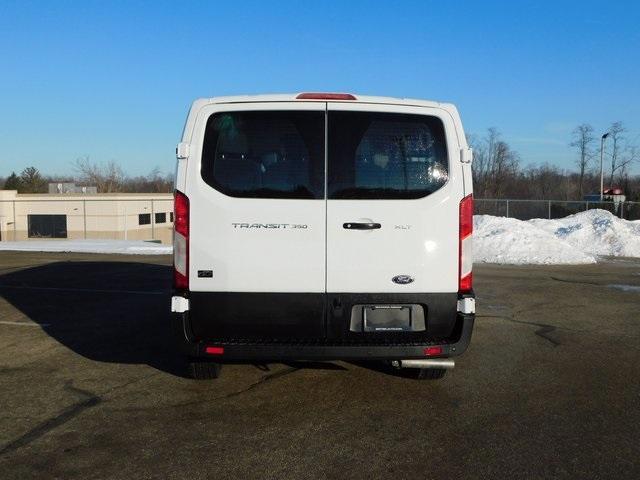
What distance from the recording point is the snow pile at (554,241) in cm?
1780

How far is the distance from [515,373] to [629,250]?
1575 centimetres

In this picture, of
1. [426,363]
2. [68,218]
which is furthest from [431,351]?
[68,218]

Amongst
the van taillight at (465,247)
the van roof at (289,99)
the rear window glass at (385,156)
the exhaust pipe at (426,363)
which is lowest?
the exhaust pipe at (426,363)

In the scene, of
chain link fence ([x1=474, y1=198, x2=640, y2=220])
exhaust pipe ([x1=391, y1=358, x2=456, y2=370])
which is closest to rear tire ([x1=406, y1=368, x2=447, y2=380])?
exhaust pipe ([x1=391, y1=358, x2=456, y2=370])

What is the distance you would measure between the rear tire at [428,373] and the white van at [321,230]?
0.88m

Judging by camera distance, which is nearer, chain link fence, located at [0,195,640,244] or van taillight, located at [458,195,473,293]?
van taillight, located at [458,195,473,293]

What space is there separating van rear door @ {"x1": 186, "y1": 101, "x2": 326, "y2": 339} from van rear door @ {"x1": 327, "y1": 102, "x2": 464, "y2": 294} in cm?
13

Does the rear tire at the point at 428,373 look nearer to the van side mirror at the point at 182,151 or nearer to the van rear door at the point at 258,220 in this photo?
the van rear door at the point at 258,220

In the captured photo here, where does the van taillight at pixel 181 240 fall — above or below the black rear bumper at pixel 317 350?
above

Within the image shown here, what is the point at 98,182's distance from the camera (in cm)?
10488

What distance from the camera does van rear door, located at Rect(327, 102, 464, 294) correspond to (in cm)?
468

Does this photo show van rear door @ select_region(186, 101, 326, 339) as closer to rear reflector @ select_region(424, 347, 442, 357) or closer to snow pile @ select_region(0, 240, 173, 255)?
rear reflector @ select_region(424, 347, 442, 357)

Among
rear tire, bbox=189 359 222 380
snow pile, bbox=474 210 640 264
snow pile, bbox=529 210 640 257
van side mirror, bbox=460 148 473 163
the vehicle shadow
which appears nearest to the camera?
van side mirror, bbox=460 148 473 163

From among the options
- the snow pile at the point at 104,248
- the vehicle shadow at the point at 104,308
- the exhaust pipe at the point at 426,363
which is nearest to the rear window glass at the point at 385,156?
the exhaust pipe at the point at 426,363
